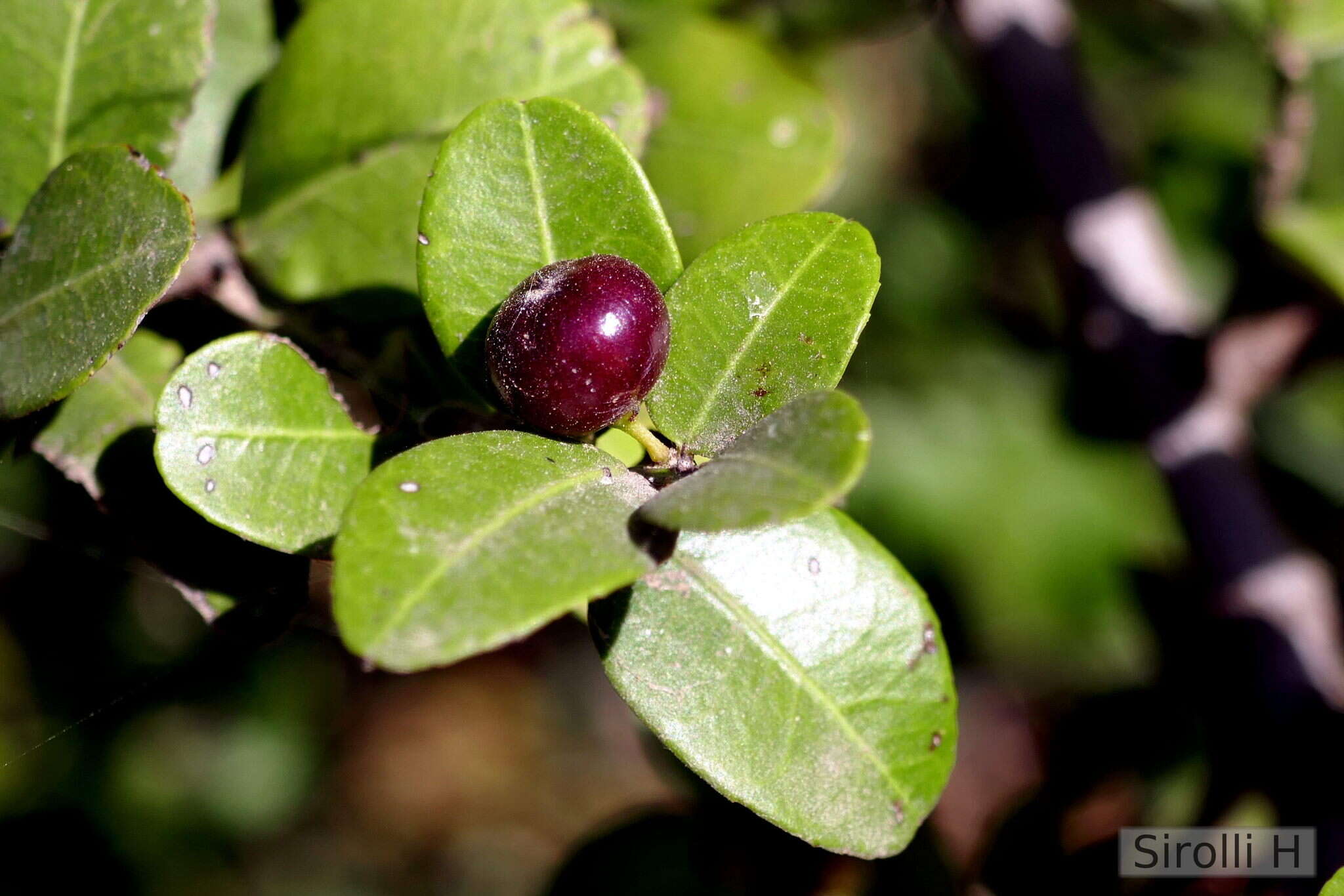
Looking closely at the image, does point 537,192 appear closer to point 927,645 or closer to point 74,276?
point 74,276

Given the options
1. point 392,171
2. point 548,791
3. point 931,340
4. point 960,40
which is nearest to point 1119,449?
point 931,340

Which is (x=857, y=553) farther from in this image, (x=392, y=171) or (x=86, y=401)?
(x=86, y=401)

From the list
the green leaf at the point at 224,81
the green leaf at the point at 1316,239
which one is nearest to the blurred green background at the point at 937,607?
the green leaf at the point at 1316,239

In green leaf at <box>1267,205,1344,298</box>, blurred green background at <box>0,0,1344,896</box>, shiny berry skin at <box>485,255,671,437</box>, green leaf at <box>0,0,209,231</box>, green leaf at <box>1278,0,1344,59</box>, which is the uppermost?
green leaf at <box>0,0,209,231</box>

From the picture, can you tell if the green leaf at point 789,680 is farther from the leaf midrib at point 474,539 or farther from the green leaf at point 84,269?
the green leaf at point 84,269

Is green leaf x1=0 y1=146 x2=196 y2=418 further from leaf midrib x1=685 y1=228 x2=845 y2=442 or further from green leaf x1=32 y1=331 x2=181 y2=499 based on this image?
leaf midrib x1=685 y1=228 x2=845 y2=442

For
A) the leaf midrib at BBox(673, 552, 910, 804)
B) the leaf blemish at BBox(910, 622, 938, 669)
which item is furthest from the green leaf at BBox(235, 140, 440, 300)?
the leaf blemish at BBox(910, 622, 938, 669)
